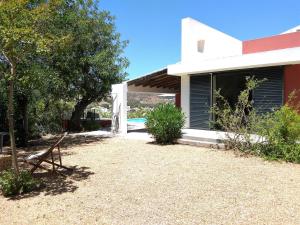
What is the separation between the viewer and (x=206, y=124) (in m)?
15.6

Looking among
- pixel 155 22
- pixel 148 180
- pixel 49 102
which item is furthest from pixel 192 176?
pixel 155 22

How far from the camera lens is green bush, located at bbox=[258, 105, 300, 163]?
939 centimetres

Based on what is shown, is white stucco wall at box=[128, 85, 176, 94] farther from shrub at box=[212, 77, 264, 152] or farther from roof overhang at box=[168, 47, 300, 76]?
shrub at box=[212, 77, 264, 152]

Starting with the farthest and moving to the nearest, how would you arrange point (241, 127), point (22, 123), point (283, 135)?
point (22, 123) → point (241, 127) → point (283, 135)

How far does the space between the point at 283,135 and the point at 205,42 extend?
10.5m

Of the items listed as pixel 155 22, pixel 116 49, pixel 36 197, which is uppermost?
pixel 155 22

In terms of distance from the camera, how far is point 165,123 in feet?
42.3

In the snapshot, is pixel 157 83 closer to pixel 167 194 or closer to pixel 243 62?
pixel 243 62

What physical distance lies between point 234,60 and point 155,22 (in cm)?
1749

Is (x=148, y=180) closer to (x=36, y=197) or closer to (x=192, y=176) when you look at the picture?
(x=192, y=176)

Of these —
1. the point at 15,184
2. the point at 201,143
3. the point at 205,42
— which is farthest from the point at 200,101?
the point at 15,184

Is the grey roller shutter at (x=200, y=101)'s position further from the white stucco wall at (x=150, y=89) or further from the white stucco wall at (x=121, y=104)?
the white stucco wall at (x=150, y=89)

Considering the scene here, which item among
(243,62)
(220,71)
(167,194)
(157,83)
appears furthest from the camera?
(157,83)

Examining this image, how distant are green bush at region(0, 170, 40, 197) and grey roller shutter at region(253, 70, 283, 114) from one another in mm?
9601
